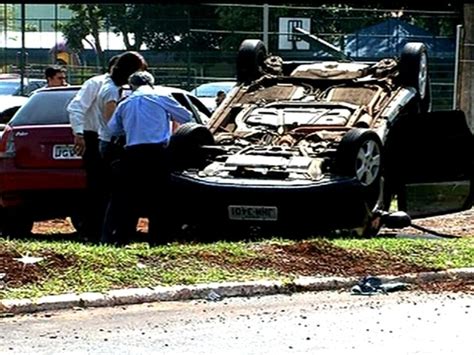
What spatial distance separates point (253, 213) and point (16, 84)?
1704cm

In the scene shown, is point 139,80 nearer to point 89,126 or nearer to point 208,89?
point 89,126

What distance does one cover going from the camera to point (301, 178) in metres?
11.1

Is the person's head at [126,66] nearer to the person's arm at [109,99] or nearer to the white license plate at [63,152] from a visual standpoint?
the person's arm at [109,99]

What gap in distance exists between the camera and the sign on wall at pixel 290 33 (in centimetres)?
2412

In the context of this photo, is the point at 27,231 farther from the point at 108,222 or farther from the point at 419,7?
the point at 419,7

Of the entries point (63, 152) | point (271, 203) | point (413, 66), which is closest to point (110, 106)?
point (63, 152)

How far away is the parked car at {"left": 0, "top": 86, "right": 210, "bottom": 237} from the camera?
12.4 m

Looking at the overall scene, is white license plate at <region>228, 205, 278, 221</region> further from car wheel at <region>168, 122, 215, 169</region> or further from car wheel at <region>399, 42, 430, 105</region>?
car wheel at <region>399, 42, 430, 105</region>

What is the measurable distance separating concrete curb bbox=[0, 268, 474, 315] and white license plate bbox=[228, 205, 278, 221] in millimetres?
1684

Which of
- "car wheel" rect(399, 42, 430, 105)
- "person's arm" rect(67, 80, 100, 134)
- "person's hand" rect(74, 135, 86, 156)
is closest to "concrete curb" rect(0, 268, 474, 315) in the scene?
"person's hand" rect(74, 135, 86, 156)

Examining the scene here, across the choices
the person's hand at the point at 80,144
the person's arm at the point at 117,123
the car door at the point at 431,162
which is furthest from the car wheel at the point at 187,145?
the car door at the point at 431,162

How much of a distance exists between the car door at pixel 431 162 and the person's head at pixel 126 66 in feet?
8.25

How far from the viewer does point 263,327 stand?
800 centimetres

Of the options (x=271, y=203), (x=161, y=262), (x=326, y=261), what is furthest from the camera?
(x=271, y=203)
